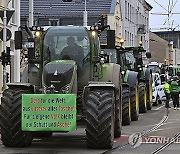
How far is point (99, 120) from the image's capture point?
1350 centimetres

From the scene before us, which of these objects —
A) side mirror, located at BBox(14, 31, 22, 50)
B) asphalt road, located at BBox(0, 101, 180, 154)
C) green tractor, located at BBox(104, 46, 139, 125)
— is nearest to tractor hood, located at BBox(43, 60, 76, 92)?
side mirror, located at BBox(14, 31, 22, 50)

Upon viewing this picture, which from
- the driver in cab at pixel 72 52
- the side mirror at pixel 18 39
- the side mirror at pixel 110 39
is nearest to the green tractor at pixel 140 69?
the side mirror at pixel 110 39

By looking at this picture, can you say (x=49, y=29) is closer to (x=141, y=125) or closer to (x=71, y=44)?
(x=71, y=44)

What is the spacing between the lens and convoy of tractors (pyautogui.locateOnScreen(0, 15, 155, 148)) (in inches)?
525

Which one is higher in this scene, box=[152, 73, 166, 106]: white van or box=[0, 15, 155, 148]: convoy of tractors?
box=[0, 15, 155, 148]: convoy of tractors

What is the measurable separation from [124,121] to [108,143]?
7.63 metres

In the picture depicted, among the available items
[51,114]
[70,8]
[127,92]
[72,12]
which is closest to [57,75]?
[51,114]

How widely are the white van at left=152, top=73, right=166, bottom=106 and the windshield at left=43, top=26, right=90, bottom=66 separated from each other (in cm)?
1961

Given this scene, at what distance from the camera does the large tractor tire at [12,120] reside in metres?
13.8

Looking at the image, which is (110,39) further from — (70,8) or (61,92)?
(70,8)

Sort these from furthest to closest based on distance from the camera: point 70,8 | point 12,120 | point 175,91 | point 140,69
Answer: point 70,8
point 175,91
point 140,69
point 12,120

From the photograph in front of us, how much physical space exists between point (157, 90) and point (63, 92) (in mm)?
21554

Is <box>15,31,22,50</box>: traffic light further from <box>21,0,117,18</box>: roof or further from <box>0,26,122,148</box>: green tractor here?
<box>21,0,117,18</box>: roof

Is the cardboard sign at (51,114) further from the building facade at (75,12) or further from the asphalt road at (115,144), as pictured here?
the building facade at (75,12)
